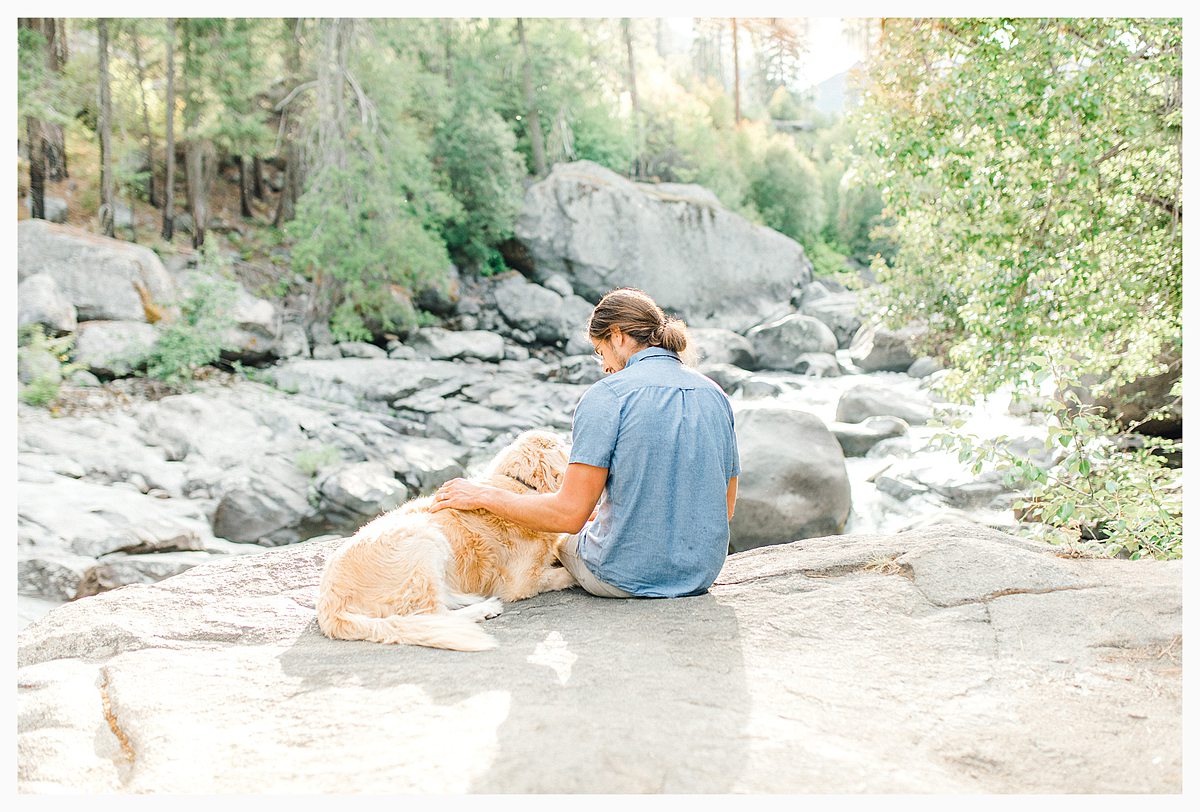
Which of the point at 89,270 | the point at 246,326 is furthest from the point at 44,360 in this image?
the point at 246,326

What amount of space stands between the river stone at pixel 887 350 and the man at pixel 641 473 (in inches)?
590

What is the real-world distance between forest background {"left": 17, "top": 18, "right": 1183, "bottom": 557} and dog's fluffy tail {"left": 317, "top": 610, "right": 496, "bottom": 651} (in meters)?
3.28

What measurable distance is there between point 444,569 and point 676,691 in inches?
51.7

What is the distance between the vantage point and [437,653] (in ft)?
10.3

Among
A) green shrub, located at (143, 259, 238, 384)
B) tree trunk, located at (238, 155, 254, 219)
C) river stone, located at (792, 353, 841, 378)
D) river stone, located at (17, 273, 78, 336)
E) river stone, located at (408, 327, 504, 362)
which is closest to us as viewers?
river stone, located at (17, 273, 78, 336)

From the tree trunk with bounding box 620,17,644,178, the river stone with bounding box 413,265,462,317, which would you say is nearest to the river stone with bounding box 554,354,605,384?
the river stone with bounding box 413,265,462,317

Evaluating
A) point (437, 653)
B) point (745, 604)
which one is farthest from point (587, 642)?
point (745, 604)

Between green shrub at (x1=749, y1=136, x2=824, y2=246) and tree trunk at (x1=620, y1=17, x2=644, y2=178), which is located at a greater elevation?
tree trunk at (x1=620, y1=17, x2=644, y2=178)

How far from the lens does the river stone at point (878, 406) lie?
13293 millimetres

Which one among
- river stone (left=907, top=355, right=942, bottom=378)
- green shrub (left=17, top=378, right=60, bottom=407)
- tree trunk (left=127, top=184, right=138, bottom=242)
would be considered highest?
tree trunk (left=127, top=184, right=138, bottom=242)

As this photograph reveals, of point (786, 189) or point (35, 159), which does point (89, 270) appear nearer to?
point (35, 159)

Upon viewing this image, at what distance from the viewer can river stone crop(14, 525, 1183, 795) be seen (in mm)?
2186

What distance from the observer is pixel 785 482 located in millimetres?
8664

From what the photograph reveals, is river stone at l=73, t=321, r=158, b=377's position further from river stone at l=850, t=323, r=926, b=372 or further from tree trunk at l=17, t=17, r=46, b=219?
river stone at l=850, t=323, r=926, b=372
